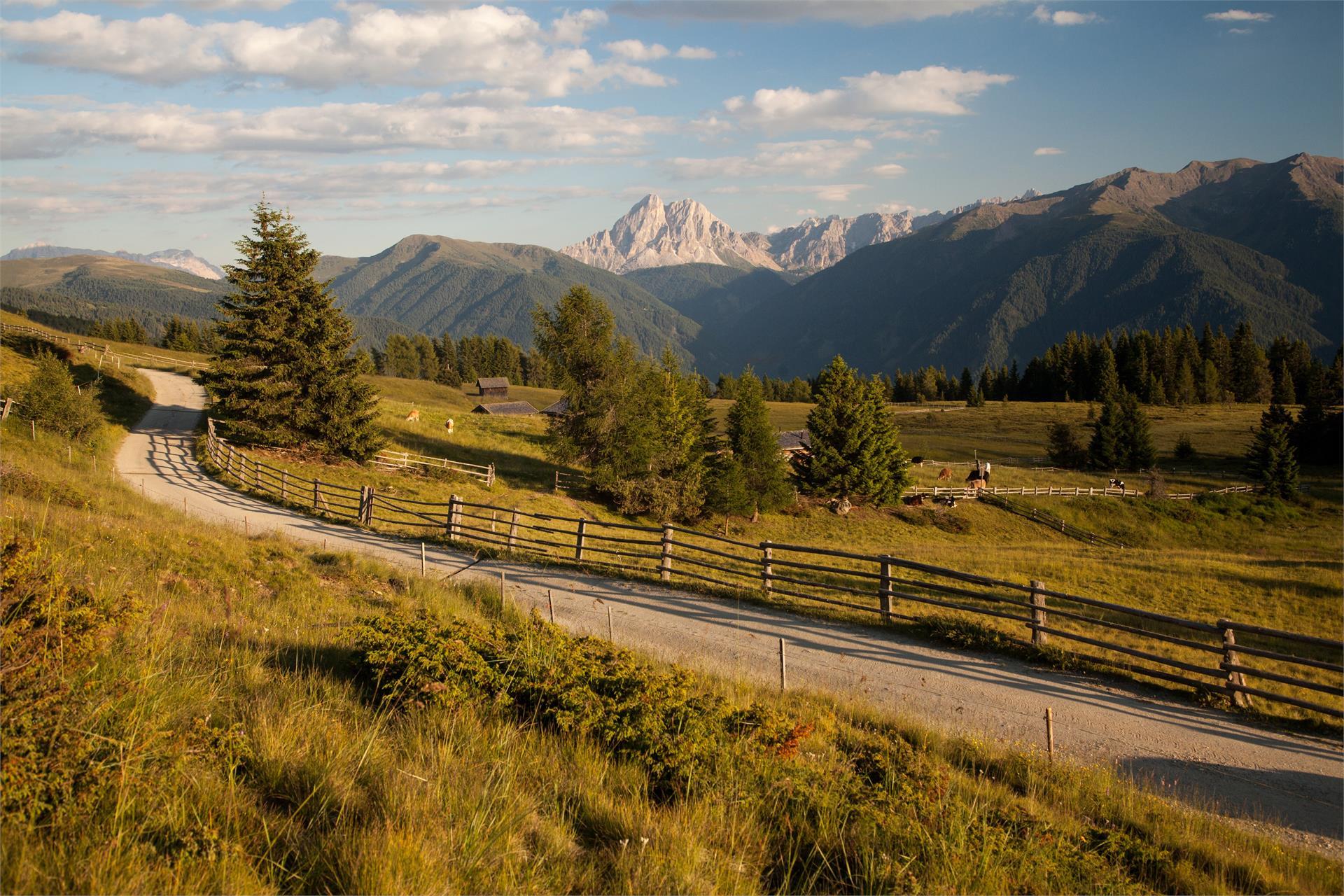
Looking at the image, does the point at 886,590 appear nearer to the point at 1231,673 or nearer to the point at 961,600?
the point at 1231,673

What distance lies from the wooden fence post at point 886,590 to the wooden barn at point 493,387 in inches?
4036

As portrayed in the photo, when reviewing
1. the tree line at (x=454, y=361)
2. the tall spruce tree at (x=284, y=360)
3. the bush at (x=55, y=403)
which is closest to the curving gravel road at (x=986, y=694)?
the tall spruce tree at (x=284, y=360)

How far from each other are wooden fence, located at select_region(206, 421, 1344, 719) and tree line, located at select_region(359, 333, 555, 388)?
130 metres

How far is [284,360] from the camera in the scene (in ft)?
111

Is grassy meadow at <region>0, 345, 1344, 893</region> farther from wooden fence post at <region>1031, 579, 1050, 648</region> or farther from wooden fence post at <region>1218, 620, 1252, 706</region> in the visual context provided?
wooden fence post at <region>1031, 579, 1050, 648</region>

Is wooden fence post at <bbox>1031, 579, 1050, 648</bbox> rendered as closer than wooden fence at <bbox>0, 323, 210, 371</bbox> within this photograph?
Yes

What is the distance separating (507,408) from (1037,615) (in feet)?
287

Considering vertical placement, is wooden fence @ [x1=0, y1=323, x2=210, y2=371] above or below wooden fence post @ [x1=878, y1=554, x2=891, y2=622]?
above

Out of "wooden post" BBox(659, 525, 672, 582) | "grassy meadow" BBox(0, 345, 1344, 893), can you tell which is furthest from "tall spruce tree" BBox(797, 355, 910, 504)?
"grassy meadow" BBox(0, 345, 1344, 893)

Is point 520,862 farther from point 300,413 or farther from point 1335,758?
point 300,413

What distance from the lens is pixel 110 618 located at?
18.3ft

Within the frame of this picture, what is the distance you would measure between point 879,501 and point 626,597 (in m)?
37.2

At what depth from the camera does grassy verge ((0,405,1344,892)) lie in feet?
11.9

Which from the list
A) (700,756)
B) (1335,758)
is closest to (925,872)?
(700,756)
